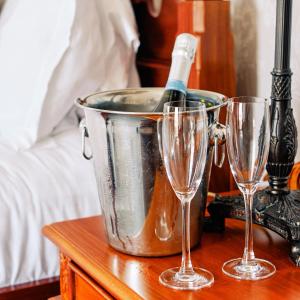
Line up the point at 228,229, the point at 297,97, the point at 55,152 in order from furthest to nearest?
the point at 55,152 → the point at 297,97 → the point at 228,229

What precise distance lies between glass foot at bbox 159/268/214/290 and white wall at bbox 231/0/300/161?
0.41m

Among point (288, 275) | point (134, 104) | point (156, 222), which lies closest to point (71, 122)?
point (134, 104)

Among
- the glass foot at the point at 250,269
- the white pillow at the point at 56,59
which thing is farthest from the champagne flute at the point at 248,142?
the white pillow at the point at 56,59

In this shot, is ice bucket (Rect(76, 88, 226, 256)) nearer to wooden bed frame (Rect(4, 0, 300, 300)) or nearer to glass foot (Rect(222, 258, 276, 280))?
glass foot (Rect(222, 258, 276, 280))

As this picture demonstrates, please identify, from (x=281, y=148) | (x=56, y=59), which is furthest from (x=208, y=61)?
(x=281, y=148)

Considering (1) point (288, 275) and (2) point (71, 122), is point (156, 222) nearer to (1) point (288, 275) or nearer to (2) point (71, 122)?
(1) point (288, 275)

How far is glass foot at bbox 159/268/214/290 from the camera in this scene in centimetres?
76

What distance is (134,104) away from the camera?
954 mm

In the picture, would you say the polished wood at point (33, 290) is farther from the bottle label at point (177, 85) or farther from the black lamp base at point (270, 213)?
the bottle label at point (177, 85)

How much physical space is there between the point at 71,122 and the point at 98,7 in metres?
0.25

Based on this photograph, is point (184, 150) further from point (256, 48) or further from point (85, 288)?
point (256, 48)

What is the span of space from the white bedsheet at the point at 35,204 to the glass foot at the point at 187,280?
461mm

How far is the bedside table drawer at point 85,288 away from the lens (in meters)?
0.85

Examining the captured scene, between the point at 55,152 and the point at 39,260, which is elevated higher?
the point at 55,152
